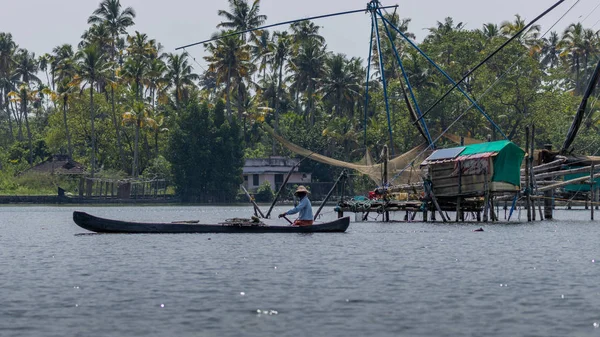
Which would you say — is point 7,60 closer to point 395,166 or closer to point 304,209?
point 395,166

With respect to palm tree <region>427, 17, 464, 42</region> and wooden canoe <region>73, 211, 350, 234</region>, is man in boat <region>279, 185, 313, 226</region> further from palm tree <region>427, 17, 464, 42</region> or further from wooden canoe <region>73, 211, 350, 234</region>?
palm tree <region>427, 17, 464, 42</region>

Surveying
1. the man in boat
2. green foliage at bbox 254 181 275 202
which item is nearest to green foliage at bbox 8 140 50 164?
green foliage at bbox 254 181 275 202

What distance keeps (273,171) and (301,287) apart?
7965 cm

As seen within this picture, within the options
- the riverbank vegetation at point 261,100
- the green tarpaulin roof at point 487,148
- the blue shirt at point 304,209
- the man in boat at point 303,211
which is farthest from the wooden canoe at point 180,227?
the riverbank vegetation at point 261,100

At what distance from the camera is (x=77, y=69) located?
309ft

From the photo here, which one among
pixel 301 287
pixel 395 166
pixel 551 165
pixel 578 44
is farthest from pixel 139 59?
pixel 301 287

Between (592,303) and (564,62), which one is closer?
(592,303)

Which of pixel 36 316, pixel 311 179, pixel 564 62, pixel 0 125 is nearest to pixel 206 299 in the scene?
pixel 36 316

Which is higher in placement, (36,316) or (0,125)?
(0,125)

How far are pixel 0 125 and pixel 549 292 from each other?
4769 inches

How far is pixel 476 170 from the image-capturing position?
41812 millimetres

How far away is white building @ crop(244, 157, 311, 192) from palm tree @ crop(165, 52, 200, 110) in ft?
34.5

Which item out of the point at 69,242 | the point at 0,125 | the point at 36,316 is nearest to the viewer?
the point at 36,316

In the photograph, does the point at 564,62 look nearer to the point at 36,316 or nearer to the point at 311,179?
the point at 311,179
